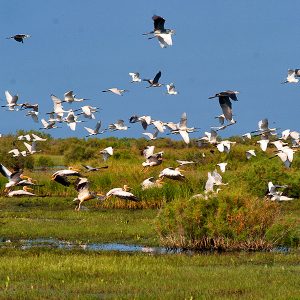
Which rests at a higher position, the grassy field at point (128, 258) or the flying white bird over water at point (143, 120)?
the flying white bird over water at point (143, 120)

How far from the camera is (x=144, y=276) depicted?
51.5 feet

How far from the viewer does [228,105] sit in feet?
56.6

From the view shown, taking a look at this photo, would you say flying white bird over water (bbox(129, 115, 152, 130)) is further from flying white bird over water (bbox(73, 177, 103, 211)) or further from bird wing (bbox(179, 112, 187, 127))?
flying white bird over water (bbox(73, 177, 103, 211))

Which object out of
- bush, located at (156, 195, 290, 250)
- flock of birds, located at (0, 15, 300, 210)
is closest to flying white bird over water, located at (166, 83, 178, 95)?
flock of birds, located at (0, 15, 300, 210)

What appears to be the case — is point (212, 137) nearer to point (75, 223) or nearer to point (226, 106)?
point (75, 223)

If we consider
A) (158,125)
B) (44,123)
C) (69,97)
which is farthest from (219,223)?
(44,123)

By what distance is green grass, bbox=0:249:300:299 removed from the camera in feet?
45.7

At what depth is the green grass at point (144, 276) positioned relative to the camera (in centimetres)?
1392

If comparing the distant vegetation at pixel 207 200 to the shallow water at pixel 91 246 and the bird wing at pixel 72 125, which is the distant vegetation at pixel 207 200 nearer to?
the shallow water at pixel 91 246

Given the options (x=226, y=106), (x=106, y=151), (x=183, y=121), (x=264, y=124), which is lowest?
(x=226, y=106)

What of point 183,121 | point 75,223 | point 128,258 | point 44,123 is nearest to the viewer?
point 128,258

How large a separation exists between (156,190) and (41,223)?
6.70 metres

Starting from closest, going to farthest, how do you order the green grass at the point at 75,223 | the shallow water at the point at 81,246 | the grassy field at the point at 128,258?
1. the grassy field at the point at 128,258
2. the shallow water at the point at 81,246
3. the green grass at the point at 75,223

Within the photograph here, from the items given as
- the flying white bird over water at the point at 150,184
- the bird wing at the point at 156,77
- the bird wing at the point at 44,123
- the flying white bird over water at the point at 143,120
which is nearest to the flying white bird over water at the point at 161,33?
the bird wing at the point at 156,77
